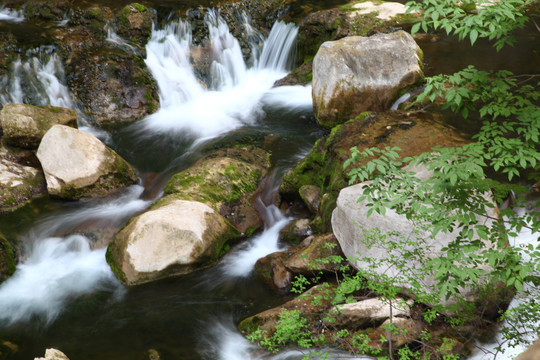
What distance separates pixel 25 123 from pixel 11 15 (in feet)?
17.9

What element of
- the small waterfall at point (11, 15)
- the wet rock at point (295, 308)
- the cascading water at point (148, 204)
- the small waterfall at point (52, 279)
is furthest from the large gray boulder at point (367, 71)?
the small waterfall at point (11, 15)

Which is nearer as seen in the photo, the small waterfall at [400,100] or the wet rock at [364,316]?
the wet rock at [364,316]

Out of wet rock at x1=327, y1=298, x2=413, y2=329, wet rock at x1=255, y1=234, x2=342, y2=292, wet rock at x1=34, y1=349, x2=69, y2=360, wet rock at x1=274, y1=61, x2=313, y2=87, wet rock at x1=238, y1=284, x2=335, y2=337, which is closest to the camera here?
wet rock at x1=34, y1=349, x2=69, y2=360

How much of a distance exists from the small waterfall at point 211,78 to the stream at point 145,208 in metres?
0.03

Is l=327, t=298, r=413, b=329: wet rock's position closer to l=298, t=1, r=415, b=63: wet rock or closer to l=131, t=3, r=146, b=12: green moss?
l=298, t=1, r=415, b=63: wet rock

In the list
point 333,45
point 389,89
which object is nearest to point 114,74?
point 333,45

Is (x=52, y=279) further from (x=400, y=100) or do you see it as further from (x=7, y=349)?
(x=400, y=100)

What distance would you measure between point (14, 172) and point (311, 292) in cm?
576

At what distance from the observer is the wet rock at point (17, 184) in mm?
7473

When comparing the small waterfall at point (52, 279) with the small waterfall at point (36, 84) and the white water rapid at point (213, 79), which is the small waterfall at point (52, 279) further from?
A: the small waterfall at point (36, 84)

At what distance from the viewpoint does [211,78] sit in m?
11.7

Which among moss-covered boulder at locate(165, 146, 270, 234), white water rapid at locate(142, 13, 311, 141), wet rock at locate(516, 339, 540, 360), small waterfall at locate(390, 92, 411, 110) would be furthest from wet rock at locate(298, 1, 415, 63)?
wet rock at locate(516, 339, 540, 360)

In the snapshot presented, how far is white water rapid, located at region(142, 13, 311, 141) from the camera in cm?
1007

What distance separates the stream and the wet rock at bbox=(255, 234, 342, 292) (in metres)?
0.19
